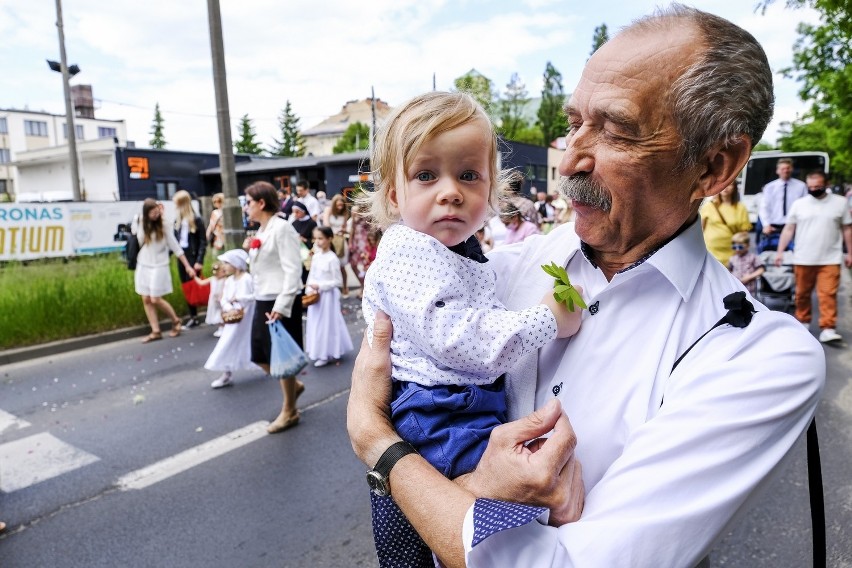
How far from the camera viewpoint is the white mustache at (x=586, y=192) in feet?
4.41

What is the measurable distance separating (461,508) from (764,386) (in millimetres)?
573

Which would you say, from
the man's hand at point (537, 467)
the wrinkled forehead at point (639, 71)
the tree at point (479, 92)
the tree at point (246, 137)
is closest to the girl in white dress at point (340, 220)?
the tree at point (479, 92)

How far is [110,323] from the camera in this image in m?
8.97

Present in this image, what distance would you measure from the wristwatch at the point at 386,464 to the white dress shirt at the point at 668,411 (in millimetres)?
288

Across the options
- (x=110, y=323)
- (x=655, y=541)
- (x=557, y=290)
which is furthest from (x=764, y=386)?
(x=110, y=323)

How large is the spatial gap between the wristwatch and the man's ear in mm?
861

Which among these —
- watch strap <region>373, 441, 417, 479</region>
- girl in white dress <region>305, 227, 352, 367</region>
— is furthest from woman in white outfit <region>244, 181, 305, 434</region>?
watch strap <region>373, 441, 417, 479</region>

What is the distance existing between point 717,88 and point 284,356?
174 inches

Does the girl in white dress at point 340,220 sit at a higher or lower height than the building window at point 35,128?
lower

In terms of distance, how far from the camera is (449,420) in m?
1.37

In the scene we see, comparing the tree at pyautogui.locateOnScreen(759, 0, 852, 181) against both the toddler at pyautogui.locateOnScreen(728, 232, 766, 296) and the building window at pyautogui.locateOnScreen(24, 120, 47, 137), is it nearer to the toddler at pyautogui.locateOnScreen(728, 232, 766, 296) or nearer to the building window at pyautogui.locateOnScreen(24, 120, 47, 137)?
the toddler at pyautogui.locateOnScreen(728, 232, 766, 296)

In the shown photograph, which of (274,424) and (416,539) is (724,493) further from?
(274,424)

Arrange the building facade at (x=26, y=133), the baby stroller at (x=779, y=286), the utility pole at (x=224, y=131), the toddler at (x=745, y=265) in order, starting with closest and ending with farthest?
the toddler at (x=745, y=265)
the baby stroller at (x=779, y=286)
the utility pole at (x=224, y=131)
the building facade at (x=26, y=133)

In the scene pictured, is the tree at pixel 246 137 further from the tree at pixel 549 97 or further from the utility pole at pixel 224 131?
the utility pole at pixel 224 131
